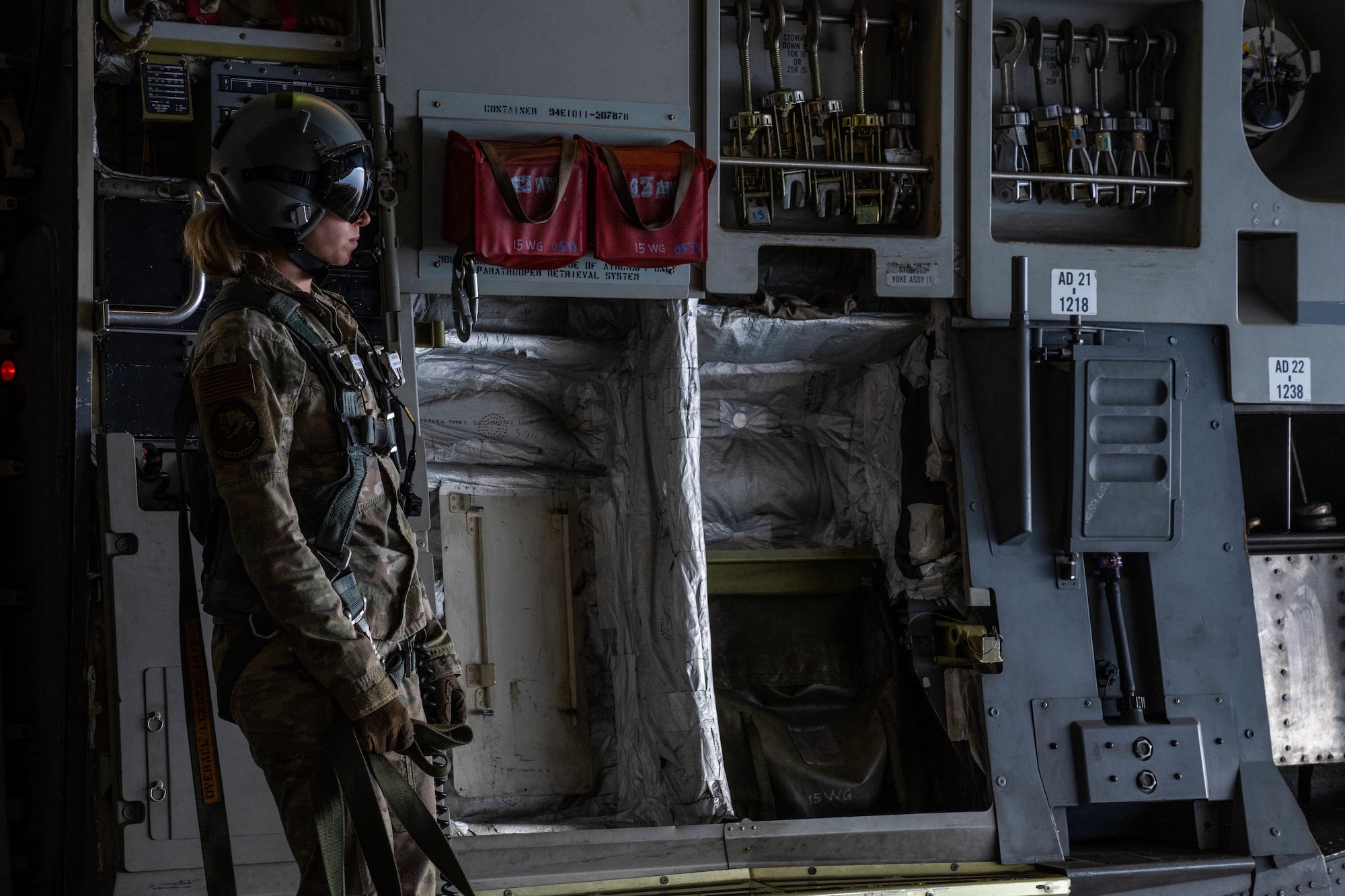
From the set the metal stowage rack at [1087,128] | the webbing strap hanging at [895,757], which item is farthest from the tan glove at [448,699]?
the metal stowage rack at [1087,128]

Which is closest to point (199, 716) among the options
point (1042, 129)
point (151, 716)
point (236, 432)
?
point (151, 716)

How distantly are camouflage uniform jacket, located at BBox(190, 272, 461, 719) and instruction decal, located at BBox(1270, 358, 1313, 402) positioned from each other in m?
3.20

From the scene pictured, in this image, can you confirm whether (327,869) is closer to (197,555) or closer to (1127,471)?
(197,555)

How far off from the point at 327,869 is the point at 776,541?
279 centimetres

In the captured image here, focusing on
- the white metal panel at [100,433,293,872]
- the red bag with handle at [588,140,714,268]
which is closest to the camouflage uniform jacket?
the white metal panel at [100,433,293,872]

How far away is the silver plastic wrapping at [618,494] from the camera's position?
150 inches

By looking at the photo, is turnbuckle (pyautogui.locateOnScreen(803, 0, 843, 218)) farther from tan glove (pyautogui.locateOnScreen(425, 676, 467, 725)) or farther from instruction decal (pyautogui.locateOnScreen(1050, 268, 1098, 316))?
tan glove (pyautogui.locateOnScreen(425, 676, 467, 725))

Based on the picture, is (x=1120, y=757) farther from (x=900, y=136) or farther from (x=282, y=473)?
(x=282, y=473)

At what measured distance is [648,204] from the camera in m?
3.62

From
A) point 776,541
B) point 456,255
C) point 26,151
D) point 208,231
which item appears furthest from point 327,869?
point 776,541

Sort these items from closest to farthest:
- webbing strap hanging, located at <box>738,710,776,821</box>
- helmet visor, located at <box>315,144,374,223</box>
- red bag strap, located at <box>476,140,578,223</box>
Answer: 1. helmet visor, located at <box>315,144,374,223</box>
2. red bag strap, located at <box>476,140,578,223</box>
3. webbing strap hanging, located at <box>738,710,776,821</box>

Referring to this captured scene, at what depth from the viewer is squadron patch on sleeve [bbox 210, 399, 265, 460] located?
2.15 meters

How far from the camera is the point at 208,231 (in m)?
2.41

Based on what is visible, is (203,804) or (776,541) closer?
(203,804)
